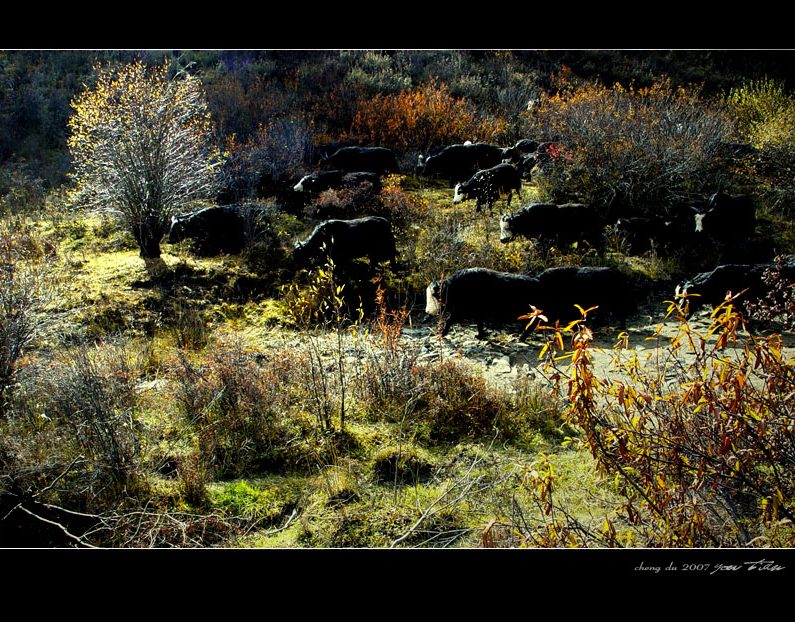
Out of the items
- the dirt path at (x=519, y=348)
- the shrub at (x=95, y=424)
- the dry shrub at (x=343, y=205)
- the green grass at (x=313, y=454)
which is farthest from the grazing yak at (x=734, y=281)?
the shrub at (x=95, y=424)

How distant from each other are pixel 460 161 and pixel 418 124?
11.7 ft

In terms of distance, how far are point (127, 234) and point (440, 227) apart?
617cm

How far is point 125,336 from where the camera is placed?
7129 millimetres

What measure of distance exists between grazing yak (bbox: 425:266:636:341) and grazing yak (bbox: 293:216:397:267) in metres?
1.86

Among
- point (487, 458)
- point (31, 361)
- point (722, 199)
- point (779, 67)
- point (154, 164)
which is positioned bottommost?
point (487, 458)

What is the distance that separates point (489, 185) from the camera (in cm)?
1133

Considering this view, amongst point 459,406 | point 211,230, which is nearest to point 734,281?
point 459,406

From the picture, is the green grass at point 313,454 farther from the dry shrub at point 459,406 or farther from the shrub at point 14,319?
the shrub at point 14,319

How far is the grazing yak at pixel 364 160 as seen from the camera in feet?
44.9

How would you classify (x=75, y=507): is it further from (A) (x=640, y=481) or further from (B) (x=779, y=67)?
(B) (x=779, y=67)

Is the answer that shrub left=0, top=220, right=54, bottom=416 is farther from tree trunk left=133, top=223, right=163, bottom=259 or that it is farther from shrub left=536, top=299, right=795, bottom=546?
shrub left=536, top=299, right=795, bottom=546

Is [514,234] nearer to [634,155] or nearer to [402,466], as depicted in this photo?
[634,155]

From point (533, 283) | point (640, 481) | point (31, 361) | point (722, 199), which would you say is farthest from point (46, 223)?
point (722, 199)

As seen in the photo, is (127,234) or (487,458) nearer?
(487,458)
